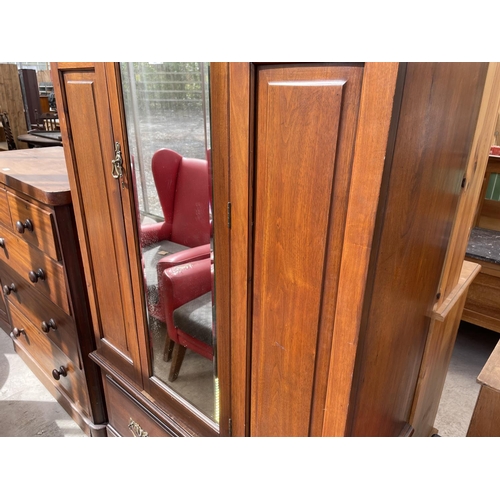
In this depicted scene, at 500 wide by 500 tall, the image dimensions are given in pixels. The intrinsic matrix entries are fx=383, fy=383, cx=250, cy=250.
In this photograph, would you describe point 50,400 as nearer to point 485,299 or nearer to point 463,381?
point 463,381

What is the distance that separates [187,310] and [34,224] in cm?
61

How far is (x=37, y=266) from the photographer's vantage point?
4.20 ft

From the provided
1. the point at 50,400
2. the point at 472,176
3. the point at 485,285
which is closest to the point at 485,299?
the point at 485,285

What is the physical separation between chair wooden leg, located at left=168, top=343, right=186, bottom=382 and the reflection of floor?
0.01m

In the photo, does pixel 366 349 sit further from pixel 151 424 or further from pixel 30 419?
pixel 30 419

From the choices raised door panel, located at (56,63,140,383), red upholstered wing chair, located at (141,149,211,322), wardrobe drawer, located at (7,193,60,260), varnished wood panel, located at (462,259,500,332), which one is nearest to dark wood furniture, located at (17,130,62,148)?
wardrobe drawer, located at (7,193,60,260)

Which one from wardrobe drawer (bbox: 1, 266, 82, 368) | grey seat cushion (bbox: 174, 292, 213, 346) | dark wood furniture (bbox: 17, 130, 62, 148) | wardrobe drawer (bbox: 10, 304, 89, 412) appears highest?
dark wood furniture (bbox: 17, 130, 62, 148)

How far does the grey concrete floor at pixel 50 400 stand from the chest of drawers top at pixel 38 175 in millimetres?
967

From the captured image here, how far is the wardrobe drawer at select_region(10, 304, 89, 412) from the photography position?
1.37 meters

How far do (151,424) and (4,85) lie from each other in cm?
411

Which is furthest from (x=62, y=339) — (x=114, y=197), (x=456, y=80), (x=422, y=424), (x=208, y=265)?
(x=456, y=80)

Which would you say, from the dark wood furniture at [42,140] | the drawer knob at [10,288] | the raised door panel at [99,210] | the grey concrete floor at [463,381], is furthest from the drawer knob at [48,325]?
the dark wood furniture at [42,140]

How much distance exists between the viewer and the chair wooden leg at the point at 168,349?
0.96 meters

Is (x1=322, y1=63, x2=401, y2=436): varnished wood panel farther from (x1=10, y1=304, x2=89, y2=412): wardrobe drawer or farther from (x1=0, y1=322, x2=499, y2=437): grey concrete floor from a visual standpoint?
(x1=0, y1=322, x2=499, y2=437): grey concrete floor
